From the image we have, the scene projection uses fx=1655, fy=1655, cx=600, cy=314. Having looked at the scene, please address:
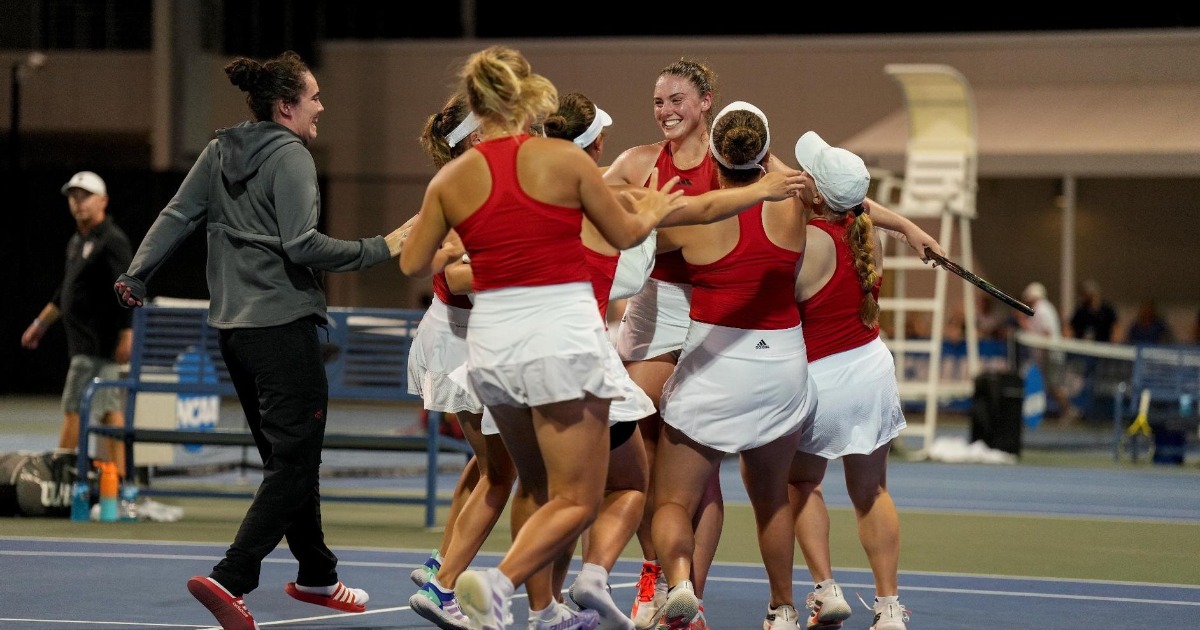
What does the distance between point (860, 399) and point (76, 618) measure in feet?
10.8

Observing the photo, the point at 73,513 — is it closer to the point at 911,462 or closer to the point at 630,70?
the point at 911,462

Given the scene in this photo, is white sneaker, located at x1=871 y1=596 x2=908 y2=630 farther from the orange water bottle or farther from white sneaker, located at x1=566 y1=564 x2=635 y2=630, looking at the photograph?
the orange water bottle

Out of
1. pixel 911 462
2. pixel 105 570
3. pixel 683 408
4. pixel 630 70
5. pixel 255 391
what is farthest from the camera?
pixel 630 70

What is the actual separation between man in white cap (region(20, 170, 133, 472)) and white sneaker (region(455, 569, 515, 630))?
6565 mm

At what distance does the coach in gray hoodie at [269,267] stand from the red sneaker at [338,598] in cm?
40

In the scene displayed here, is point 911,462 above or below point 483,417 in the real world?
below

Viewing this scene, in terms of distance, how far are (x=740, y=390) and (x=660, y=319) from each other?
66 cm

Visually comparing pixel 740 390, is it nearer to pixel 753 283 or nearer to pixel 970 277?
pixel 753 283

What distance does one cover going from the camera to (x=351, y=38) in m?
26.2

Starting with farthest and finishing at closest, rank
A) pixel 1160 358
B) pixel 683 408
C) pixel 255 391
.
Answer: pixel 1160 358
pixel 255 391
pixel 683 408

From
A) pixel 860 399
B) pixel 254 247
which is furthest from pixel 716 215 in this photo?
pixel 254 247

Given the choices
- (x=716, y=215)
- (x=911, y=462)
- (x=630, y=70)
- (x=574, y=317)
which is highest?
(x=630, y=70)

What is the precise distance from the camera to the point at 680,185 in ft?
21.8

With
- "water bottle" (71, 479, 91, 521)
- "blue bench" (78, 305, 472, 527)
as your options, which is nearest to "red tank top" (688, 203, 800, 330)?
"blue bench" (78, 305, 472, 527)
